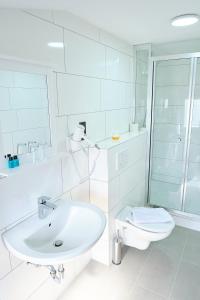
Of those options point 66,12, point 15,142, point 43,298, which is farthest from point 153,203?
point 66,12

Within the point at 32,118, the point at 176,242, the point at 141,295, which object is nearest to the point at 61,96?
the point at 32,118

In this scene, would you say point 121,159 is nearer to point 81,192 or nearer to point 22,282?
point 81,192

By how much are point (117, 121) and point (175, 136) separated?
962 millimetres

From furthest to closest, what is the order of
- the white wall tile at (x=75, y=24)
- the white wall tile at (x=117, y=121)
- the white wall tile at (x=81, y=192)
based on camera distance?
the white wall tile at (x=117, y=121) → the white wall tile at (x=81, y=192) → the white wall tile at (x=75, y=24)

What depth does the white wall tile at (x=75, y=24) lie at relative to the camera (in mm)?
1399

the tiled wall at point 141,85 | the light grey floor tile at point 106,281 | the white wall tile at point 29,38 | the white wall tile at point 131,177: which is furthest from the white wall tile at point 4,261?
the tiled wall at point 141,85

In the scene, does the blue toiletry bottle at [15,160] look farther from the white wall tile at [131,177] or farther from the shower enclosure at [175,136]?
the shower enclosure at [175,136]

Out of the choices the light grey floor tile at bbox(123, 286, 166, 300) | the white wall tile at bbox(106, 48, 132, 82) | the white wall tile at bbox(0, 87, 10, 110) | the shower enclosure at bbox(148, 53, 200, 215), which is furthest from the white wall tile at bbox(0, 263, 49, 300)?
the shower enclosure at bbox(148, 53, 200, 215)

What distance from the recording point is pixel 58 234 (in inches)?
54.9

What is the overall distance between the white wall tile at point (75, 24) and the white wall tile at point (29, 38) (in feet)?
0.21

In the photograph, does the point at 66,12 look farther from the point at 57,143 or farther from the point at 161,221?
the point at 161,221

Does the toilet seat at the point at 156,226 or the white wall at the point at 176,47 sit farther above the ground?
the white wall at the point at 176,47

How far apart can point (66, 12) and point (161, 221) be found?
1788mm

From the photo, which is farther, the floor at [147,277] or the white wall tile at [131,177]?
the white wall tile at [131,177]
